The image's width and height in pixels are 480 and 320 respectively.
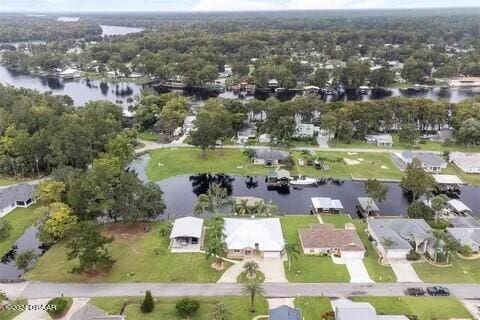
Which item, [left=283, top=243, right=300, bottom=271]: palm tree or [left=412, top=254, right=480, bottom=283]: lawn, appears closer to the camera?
[left=412, top=254, right=480, bottom=283]: lawn

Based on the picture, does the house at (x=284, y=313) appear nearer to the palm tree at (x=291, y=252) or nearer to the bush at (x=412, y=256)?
the palm tree at (x=291, y=252)

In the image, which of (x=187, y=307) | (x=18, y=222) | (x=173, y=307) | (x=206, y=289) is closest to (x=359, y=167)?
(x=206, y=289)

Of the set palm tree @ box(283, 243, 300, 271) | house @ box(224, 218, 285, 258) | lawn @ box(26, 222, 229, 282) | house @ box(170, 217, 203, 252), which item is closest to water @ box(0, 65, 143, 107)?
lawn @ box(26, 222, 229, 282)

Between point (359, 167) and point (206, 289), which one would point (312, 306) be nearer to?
point (206, 289)

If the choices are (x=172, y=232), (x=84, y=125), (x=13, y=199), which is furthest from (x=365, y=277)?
(x=84, y=125)

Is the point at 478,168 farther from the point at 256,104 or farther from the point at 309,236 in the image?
the point at 256,104

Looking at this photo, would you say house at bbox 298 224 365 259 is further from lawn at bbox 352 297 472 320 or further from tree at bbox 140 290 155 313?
tree at bbox 140 290 155 313
